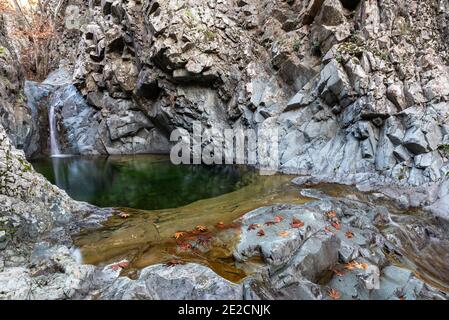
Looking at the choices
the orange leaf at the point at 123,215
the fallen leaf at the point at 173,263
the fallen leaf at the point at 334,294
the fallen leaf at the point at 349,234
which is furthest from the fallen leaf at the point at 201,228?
the fallen leaf at the point at 349,234

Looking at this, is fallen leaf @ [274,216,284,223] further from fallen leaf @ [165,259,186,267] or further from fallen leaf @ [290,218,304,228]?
fallen leaf @ [165,259,186,267]

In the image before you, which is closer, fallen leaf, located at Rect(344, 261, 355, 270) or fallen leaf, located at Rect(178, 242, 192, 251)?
fallen leaf, located at Rect(344, 261, 355, 270)

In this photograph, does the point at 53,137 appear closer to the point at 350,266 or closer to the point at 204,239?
the point at 204,239

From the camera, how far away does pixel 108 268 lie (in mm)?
5285

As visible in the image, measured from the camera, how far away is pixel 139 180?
50.6ft

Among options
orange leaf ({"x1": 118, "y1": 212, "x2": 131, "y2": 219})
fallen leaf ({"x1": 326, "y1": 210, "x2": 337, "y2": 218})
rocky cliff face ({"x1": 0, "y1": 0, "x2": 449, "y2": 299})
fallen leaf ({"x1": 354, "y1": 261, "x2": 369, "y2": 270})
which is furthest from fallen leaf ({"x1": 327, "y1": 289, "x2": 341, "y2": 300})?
orange leaf ({"x1": 118, "y1": 212, "x2": 131, "y2": 219})

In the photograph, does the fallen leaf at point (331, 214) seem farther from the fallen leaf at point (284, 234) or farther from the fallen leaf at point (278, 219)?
the fallen leaf at point (284, 234)

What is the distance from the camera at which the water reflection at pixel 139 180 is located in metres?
11.9

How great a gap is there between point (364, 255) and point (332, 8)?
44.2ft

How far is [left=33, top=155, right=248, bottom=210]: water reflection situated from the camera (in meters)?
11.9

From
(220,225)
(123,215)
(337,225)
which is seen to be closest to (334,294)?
(337,225)

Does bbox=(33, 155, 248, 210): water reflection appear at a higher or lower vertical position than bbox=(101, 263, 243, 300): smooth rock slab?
higher

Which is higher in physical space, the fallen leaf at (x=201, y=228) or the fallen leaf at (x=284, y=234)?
the fallen leaf at (x=284, y=234)
